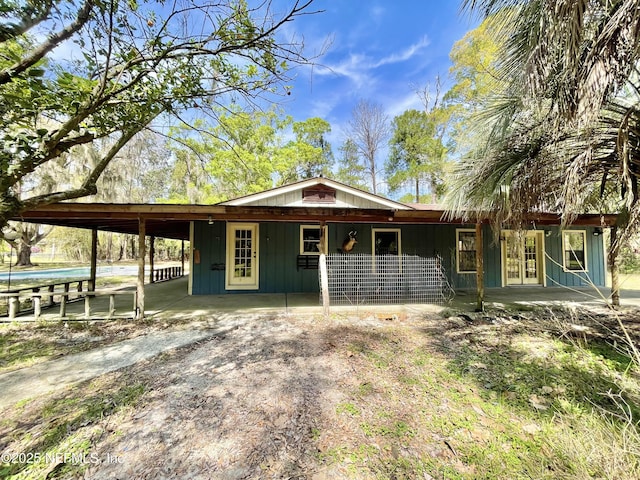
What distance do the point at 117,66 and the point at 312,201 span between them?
581 centimetres

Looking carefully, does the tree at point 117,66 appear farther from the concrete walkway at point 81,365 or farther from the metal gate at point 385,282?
the metal gate at point 385,282

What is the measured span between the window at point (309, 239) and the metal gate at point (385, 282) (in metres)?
1.19

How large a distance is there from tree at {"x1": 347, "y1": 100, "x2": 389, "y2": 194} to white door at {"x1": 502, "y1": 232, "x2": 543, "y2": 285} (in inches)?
473

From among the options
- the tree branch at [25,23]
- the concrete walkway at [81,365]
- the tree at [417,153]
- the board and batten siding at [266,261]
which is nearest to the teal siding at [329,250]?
the board and batten siding at [266,261]

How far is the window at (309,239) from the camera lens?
27.9ft

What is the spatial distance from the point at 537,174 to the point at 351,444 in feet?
13.6

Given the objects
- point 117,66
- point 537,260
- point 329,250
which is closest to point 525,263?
point 537,260

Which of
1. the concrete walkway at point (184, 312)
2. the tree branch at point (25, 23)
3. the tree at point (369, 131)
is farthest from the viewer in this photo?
the tree at point (369, 131)

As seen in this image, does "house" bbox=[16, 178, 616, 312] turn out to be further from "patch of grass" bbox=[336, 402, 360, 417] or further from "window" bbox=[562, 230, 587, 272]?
"patch of grass" bbox=[336, 402, 360, 417]

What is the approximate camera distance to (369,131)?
19672 mm

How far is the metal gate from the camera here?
7.21 meters

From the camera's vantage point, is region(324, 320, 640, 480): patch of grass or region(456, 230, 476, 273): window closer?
region(324, 320, 640, 480): patch of grass

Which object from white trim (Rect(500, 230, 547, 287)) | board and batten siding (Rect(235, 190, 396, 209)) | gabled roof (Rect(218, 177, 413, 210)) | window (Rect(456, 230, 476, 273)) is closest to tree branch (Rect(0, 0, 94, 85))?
gabled roof (Rect(218, 177, 413, 210))

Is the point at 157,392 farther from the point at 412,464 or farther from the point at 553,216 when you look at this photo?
the point at 553,216
